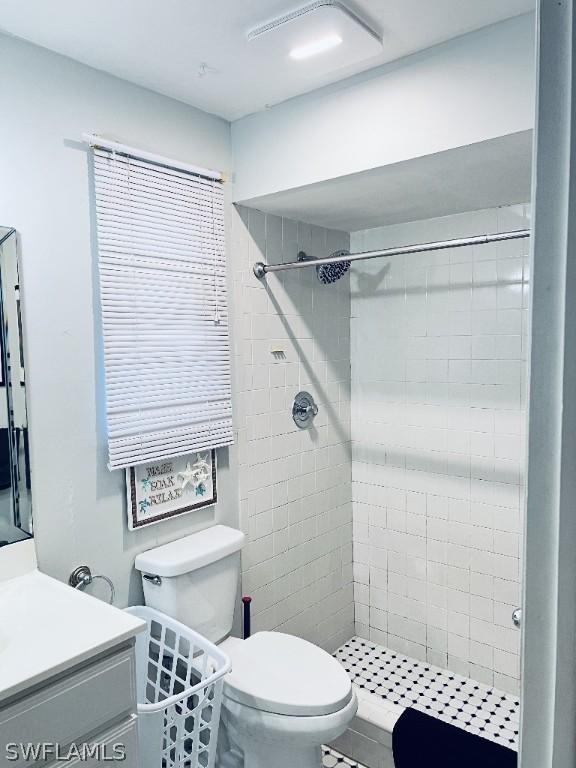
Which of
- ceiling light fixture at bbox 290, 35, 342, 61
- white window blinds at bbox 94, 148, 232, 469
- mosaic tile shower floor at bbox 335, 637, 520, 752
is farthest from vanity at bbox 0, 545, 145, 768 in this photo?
ceiling light fixture at bbox 290, 35, 342, 61

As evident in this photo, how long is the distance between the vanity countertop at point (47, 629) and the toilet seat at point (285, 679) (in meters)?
0.62

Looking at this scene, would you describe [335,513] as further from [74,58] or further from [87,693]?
[74,58]

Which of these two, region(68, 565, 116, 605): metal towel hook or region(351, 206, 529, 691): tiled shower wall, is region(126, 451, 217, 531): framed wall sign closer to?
region(68, 565, 116, 605): metal towel hook

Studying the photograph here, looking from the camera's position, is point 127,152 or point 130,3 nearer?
point 130,3

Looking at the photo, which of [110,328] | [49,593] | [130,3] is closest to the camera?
[130,3]

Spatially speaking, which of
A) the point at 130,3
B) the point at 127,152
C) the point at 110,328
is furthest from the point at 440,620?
the point at 130,3

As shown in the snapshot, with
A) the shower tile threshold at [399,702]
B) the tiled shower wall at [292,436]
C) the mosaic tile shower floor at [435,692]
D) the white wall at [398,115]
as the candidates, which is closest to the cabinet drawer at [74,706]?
the tiled shower wall at [292,436]

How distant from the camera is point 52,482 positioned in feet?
5.89

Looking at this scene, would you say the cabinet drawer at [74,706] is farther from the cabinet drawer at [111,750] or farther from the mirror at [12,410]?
the mirror at [12,410]

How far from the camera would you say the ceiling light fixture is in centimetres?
168

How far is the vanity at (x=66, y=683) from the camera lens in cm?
122

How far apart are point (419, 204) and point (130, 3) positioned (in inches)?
55.2

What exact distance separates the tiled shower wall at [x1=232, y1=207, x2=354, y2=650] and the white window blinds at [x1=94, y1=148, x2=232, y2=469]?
172 mm

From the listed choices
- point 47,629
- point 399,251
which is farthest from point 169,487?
point 399,251
